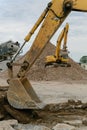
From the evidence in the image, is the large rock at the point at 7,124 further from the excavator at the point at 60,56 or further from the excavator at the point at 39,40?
the excavator at the point at 60,56

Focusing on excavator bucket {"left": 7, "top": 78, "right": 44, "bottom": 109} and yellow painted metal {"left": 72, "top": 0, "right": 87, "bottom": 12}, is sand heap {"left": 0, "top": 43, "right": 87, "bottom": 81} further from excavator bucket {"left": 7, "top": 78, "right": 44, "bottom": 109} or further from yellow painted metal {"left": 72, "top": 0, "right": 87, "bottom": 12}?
yellow painted metal {"left": 72, "top": 0, "right": 87, "bottom": 12}

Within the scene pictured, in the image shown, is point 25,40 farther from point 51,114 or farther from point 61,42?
point 61,42

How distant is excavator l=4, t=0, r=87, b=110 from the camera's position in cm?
984

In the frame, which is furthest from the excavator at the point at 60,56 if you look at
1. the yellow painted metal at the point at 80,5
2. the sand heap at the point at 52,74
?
the sand heap at the point at 52,74

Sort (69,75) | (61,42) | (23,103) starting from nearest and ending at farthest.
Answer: (23,103) < (61,42) < (69,75)

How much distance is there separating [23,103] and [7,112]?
77 cm

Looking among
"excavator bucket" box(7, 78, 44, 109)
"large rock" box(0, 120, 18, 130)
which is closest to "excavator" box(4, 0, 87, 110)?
"excavator bucket" box(7, 78, 44, 109)

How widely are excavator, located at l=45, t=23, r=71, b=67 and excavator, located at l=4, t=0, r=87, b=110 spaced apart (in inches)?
135

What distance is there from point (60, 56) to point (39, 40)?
14.3 feet

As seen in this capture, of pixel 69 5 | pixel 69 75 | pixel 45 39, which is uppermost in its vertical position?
pixel 69 5

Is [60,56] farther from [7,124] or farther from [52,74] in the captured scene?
[52,74]

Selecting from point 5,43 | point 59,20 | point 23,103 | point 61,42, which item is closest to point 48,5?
point 59,20

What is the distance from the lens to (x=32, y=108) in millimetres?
9867

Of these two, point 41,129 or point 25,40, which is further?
point 25,40
